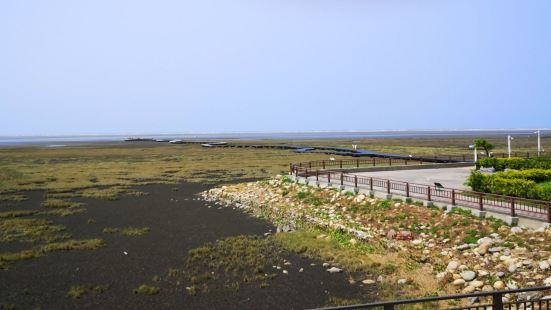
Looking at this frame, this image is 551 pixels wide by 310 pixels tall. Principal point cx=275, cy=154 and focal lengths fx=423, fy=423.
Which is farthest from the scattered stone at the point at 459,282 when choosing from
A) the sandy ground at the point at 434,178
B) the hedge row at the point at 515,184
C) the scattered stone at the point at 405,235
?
the sandy ground at the point at 434,178

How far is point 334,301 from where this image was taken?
13.1m

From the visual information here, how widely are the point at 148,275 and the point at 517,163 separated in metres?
26.5

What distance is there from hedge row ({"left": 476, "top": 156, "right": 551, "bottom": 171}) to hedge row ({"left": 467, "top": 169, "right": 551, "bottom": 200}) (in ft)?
16.5

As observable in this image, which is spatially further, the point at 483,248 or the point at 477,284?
the point at 483,248

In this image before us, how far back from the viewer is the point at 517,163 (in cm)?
3019

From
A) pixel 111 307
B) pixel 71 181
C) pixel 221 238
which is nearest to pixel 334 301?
pixel 111 307

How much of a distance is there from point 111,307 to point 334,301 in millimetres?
6906

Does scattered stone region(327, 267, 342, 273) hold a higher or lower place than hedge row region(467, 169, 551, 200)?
lower

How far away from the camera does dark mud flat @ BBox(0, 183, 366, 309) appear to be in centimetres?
1341

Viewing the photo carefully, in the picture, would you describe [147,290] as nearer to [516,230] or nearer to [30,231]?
[30,231]

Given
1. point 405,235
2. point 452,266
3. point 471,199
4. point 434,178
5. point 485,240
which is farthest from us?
point 434,178

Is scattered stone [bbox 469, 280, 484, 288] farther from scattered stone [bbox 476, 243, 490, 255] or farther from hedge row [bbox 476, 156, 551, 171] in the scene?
hedge row [bbox 476, 156, 551, 171]

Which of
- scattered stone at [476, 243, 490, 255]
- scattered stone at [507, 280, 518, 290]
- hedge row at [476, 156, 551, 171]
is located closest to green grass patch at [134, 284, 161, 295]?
scattered stone at [507, 280, 518, 290]

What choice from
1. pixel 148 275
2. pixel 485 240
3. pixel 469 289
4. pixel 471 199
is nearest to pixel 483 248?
pixel 485 240
